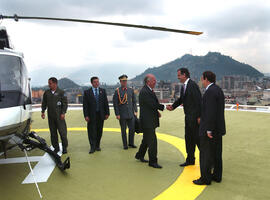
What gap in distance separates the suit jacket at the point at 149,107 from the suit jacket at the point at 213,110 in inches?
42.8

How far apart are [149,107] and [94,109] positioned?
Answer: 1847 millimetres

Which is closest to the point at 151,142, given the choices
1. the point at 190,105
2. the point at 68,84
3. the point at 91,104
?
the point at 190,105

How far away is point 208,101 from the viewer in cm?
343

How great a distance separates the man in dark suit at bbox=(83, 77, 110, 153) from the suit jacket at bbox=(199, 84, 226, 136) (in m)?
2.97

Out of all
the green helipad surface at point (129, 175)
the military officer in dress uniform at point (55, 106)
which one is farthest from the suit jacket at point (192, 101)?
the military officer in dress uniform at point (55, 106)

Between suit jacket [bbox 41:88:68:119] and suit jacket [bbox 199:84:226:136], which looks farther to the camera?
suit jacket [bbox 41:88:68:119]

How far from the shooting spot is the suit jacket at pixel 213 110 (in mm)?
3398

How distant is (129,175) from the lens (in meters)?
4.11

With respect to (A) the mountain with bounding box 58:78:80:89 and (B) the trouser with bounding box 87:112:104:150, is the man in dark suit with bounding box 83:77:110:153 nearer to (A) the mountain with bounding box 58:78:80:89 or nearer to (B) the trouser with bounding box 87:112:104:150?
(B) the trouser with bounding box 87:112:104:150

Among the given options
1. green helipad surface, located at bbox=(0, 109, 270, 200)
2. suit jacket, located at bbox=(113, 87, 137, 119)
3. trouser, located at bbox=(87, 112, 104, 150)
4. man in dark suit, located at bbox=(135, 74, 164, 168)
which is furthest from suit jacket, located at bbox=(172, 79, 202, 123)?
trouser, located at bbox=(87, 112, 104, 150)

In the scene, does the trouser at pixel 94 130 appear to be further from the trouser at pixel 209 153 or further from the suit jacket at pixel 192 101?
the trouser at pixel 209 153

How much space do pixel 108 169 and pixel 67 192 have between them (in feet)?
3.57

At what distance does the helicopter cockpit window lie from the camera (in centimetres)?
346

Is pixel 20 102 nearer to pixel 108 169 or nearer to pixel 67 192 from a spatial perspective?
pixel 67 192
